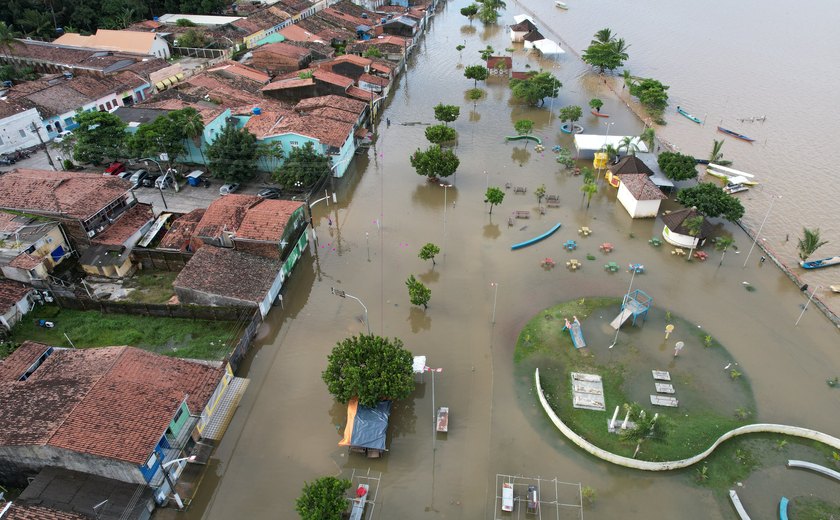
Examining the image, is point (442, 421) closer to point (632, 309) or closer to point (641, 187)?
point (632, 309)

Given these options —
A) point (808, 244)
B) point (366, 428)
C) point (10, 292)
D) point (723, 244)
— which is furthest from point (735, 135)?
point (10, 292)

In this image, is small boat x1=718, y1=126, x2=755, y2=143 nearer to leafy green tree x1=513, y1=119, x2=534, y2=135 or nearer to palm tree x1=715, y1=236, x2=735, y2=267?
leafy green tree x1=513, y1=119, x2=534, y2=135

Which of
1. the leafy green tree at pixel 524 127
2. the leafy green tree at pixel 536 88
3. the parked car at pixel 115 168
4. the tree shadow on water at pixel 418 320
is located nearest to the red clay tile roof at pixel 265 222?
the tree shadow on water at pixel 418 320

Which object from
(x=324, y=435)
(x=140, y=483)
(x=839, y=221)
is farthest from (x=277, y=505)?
(x=839, y=221)

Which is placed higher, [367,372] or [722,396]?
[367,372]

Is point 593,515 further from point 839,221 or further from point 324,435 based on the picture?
point 839,221

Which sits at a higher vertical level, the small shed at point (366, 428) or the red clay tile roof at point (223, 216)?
the red clay tile roof at point (223, 216)

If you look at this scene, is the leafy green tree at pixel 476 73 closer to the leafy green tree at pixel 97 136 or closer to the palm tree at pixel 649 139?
the palm tree at pixel 649 139
